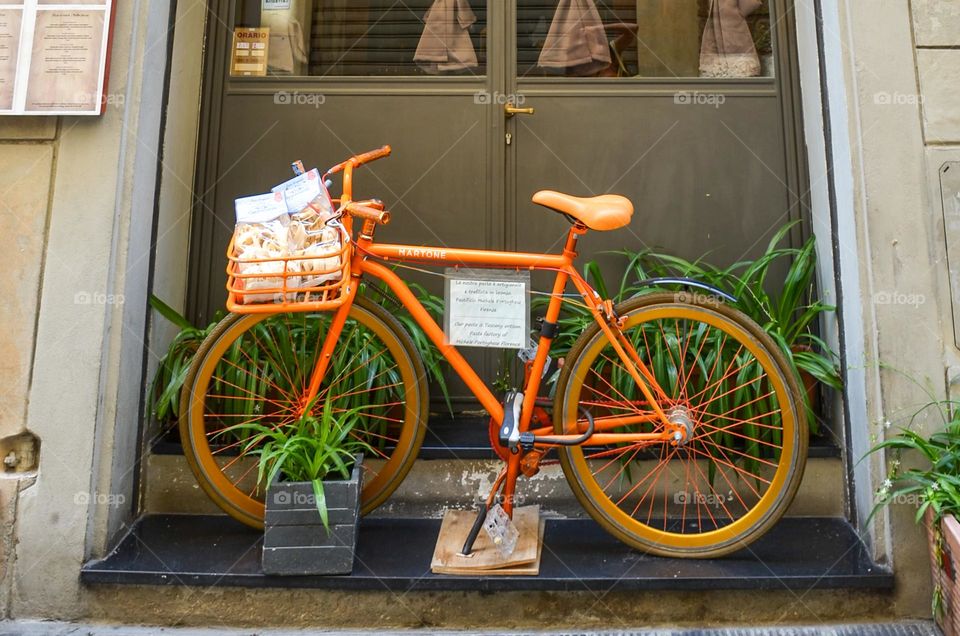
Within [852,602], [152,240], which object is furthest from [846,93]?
[152,240]

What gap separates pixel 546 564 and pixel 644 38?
8.73 feet

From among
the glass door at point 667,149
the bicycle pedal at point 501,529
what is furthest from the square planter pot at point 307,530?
the glass door at point 667,149

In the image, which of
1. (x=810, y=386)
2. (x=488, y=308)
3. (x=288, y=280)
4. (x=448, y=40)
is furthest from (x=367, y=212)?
(x=810, y=386)

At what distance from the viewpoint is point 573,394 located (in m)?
2.42

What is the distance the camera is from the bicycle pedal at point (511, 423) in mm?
2338

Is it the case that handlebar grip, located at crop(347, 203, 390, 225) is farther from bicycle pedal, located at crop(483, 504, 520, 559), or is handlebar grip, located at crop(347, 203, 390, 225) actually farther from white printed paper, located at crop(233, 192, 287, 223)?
bicycle pedal, located at crop(483, 504, 520, 559)

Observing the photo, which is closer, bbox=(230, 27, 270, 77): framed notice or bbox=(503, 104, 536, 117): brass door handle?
bbox=(503, 104, 536, 117): brass door handle

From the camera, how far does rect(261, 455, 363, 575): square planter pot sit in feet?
7.42

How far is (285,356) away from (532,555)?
1216 mm

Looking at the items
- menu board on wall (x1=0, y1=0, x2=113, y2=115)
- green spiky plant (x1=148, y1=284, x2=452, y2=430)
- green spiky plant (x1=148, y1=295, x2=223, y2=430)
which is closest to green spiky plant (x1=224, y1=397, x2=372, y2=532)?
green spiky plant (x1=148, y1=284, x2=452, y2=430)

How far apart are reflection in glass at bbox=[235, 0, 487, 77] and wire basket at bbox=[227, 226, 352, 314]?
1562mm

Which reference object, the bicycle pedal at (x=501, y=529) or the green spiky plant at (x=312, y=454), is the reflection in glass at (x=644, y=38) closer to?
the green spiky plant at (x=312, y=454)

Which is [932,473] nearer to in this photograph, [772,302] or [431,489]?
[772,302]

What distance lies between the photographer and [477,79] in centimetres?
343
